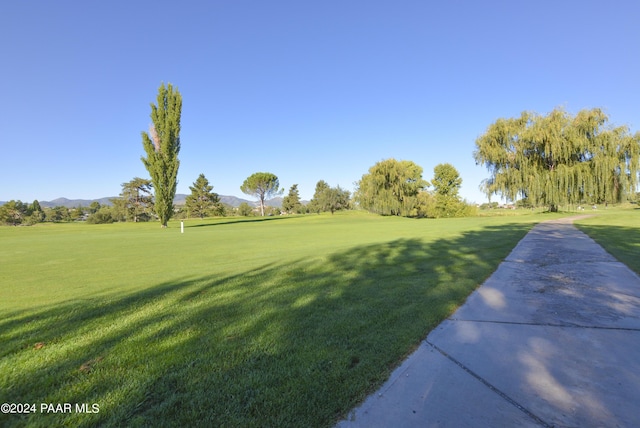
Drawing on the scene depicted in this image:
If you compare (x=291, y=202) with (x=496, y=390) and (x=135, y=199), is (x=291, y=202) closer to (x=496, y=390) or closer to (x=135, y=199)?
(x=135, y=199)

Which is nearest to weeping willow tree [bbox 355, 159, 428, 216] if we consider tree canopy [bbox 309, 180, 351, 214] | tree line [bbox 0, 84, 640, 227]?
tree line [bbox 0, 84, 640, 227]

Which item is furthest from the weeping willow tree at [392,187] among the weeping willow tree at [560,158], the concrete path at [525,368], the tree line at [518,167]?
the concrete path at [525,368]

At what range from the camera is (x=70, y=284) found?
236 inches

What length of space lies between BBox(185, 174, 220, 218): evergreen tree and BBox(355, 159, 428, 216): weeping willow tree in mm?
37349

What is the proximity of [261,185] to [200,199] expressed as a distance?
14.5 metres

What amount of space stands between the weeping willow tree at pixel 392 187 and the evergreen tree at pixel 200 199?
37.3 m

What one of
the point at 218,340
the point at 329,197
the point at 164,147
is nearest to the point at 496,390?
the point at 218,340

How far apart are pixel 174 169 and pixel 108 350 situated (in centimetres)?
3161

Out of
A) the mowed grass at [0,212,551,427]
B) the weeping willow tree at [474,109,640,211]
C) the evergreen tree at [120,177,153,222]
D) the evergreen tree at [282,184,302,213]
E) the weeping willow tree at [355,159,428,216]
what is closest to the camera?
the mowed grass at [0,212,551,427]

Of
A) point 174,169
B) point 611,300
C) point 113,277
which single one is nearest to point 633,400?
point 611,300

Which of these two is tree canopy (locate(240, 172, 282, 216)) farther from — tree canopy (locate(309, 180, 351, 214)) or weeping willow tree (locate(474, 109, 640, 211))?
weeping willow tree (locate(474, 109, 640, 211))

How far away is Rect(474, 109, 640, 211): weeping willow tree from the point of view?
2306 cm

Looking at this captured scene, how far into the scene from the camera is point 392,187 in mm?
41969

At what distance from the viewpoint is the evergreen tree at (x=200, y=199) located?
63.2 m
